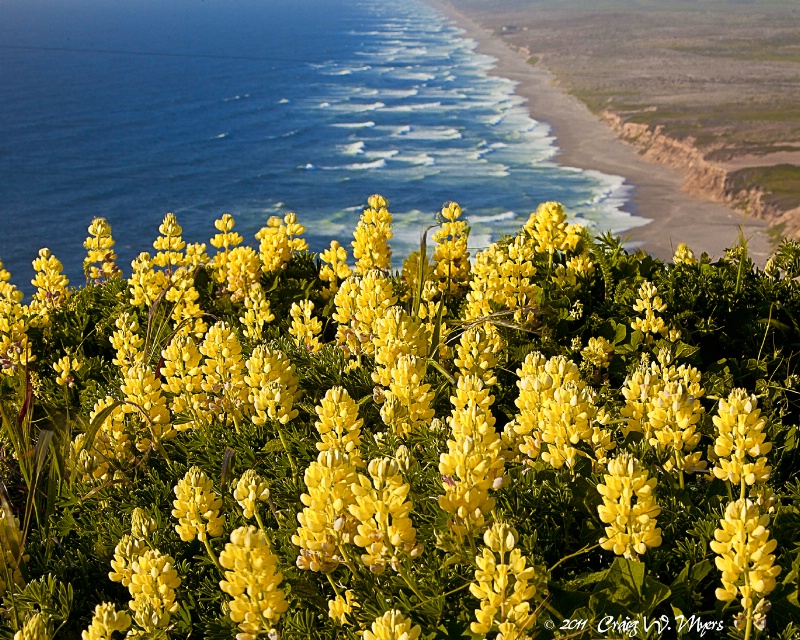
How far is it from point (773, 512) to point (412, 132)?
75.0 metres

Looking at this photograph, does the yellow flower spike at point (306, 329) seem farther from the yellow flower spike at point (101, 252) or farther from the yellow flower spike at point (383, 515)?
the yellow flower spike at point (383, 515)

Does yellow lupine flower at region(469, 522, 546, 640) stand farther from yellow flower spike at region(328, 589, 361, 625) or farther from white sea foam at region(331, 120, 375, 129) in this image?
white sea foam at region(331, 120, 375, 129)

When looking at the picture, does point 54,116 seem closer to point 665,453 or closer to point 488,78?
point 488,78

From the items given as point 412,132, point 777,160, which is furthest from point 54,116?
point 777,160

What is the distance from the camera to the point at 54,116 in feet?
269

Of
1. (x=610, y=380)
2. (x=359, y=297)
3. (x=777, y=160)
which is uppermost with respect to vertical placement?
(x=359, y=297)

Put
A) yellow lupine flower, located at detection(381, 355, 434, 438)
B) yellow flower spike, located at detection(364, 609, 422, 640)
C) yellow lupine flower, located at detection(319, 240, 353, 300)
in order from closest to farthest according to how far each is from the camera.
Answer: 1. yellow flower spike, located at detection(364, 609, 422, 640)
2. yellow lupine flower, located at detection(381, 355, 434, 438)
3. yellow lupine flower, located at detection(319, 240, 353, 300)

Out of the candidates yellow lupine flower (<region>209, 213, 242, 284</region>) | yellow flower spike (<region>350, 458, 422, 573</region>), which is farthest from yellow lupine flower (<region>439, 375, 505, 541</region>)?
yellow lupine flower (<region>209, 213, 242, 284</region>)

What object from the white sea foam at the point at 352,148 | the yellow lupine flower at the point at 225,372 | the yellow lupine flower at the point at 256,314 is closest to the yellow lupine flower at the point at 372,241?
the yellow lupine flower at the point at 256,314

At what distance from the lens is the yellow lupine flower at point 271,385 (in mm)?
3234

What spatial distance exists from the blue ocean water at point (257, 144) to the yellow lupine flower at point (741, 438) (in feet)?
123

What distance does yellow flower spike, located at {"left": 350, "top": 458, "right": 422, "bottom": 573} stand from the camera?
2.32 metres

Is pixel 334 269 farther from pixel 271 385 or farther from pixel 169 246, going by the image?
pixel 271 385

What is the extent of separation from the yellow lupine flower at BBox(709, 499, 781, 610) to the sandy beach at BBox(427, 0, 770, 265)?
22711 millimetres
